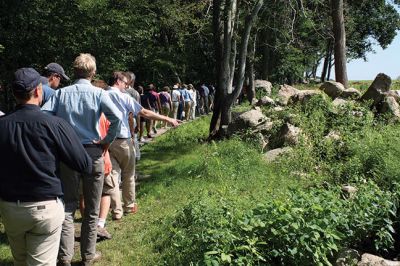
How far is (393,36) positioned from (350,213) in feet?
157

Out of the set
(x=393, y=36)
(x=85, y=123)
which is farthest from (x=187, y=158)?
(x=393, y=36)

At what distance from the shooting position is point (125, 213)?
7.00m

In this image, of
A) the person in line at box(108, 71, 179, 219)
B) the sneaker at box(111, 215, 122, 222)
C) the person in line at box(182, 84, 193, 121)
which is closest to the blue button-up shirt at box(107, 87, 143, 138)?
the person in line at box(108, 71, 179, 219)

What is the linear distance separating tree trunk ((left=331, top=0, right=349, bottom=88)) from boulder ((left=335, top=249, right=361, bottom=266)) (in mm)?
13224

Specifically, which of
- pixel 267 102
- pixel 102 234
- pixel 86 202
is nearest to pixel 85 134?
pixel 86 202

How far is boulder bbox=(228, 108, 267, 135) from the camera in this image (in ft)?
37.4

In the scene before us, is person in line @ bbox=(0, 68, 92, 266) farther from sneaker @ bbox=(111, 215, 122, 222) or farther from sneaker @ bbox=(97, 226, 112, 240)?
sneaker @ bbox=(111, 215, 122, 222)

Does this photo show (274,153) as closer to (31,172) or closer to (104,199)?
(104,199)

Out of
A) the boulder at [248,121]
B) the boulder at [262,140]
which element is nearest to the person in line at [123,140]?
the boulder at [262,140]

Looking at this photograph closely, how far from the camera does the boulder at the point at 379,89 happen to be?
37.6 ft

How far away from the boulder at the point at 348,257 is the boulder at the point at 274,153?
4.74 m

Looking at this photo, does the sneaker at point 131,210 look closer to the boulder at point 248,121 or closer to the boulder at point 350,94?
the boulder at point 248,121

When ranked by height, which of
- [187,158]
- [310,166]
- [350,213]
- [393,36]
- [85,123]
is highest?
[393,36]

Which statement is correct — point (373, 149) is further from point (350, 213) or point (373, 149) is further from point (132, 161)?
point (132, 161)
